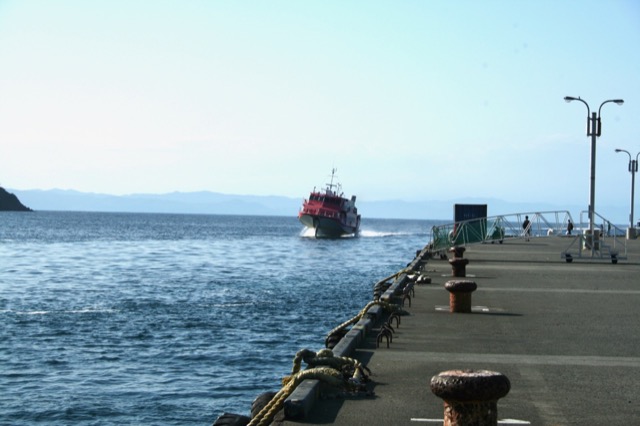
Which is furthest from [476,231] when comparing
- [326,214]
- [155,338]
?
[326,214]

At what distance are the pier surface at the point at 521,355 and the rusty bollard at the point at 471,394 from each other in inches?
63.7

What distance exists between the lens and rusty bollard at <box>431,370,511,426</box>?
721 centimetres

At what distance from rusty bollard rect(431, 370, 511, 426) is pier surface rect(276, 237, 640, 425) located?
5.31 feet

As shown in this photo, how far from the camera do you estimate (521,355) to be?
12797 millimetres

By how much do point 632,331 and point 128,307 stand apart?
682 inches

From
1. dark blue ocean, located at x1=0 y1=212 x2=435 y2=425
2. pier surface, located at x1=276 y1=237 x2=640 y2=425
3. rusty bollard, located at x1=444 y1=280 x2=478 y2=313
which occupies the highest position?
rusty bollard, located at x1=444 y1=280 x2=478 y2=313

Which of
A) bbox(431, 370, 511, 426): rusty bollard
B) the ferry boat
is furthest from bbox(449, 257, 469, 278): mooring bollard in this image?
the ferry boat

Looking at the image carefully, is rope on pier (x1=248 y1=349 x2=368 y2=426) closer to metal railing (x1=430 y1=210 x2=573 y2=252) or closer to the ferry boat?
metal railing (x1=430 y1=210 x2=573 y2=252)

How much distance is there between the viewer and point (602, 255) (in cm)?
3678

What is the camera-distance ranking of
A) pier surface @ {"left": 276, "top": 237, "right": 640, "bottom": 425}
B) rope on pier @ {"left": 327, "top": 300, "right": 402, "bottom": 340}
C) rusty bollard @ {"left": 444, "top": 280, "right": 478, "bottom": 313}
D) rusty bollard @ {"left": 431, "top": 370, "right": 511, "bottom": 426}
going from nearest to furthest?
rusty bollard @ {"left": 431, "top": 370, "right": 511, "bottom": 426}
pier surface @ {"left": 276, "top": 237, "right": 640, "bottom": 425}
rope on pier @ {"left": 327, "top": 300, "right": 402, "bottom": 340}
rusty bollard @ {"left": 444, "top": 280, "right": 478, "bottom": 313}

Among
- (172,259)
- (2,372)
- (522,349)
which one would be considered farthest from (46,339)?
(172,259)

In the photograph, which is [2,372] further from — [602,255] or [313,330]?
[602,255]

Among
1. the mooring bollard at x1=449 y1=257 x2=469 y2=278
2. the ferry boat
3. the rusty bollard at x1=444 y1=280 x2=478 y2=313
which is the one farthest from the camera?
the ferry boat

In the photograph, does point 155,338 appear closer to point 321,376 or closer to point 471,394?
point 321,376
